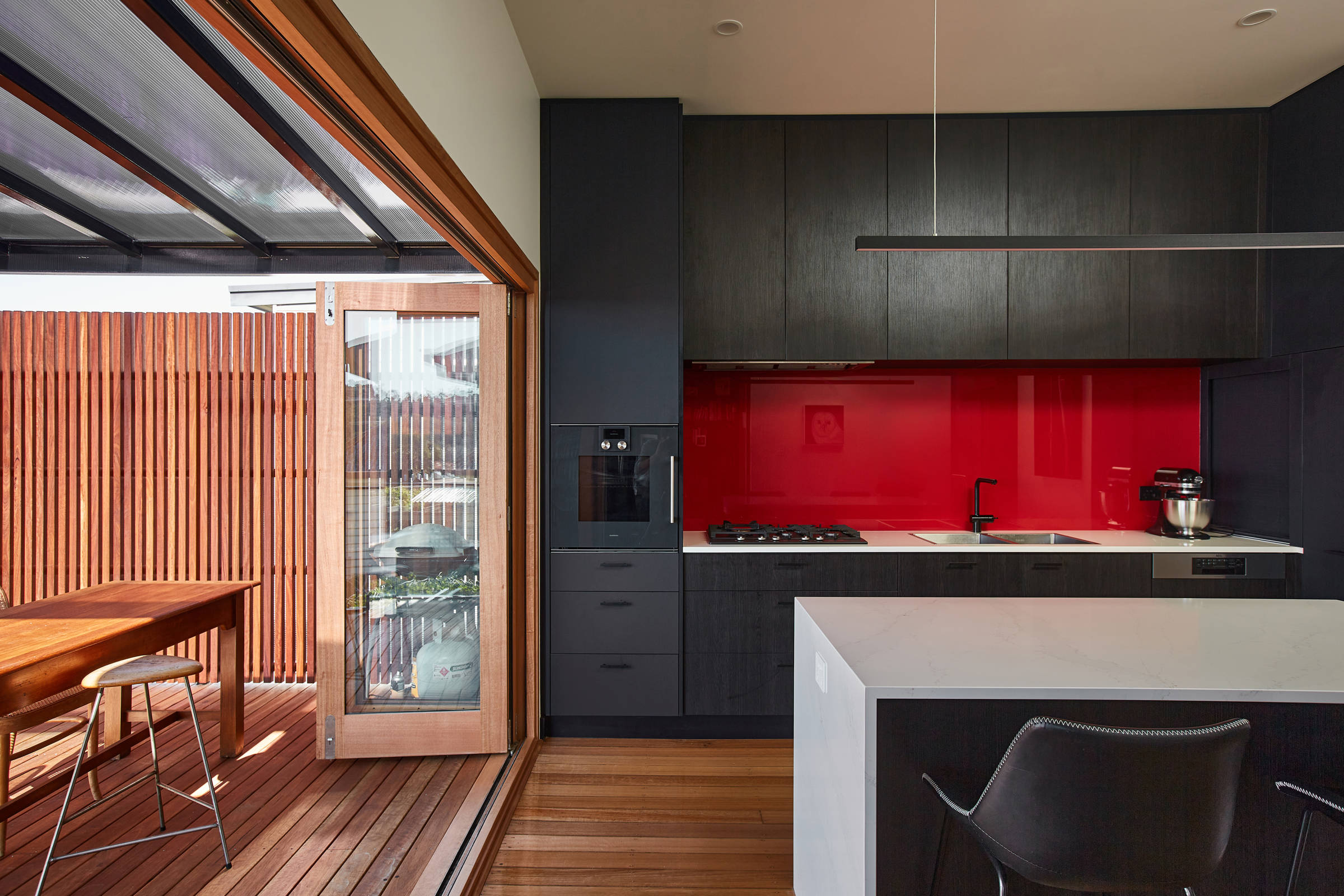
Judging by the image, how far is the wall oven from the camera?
3035mm

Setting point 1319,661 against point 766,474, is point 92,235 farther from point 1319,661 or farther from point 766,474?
point 1319,661

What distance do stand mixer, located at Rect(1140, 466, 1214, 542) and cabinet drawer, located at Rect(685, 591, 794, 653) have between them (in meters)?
2.09

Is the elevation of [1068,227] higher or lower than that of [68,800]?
higher

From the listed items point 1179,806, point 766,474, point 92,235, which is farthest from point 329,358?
point 1179,806

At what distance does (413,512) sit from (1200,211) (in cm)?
406

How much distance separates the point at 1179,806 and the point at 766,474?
2.53 meters

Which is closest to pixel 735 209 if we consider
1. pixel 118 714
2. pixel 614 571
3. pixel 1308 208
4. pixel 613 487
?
pixel 613 487

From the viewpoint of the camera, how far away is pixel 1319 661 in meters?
1.46

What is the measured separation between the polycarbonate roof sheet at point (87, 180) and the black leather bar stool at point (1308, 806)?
3.80 metres

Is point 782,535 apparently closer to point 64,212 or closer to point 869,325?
point 869,325

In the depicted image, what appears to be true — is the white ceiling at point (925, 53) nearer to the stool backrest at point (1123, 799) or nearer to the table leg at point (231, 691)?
the stool backrest at point (1123, 799)

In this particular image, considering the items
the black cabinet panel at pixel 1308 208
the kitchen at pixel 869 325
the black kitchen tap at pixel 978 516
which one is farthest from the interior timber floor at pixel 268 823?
the black cabinet panel at pixel 1308 208

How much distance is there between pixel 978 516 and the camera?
3527mm

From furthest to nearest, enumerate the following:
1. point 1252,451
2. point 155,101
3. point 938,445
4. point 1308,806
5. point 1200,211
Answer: point 938,445, point 1252,451, point 1200,211, point 155,101, point 1308,806
